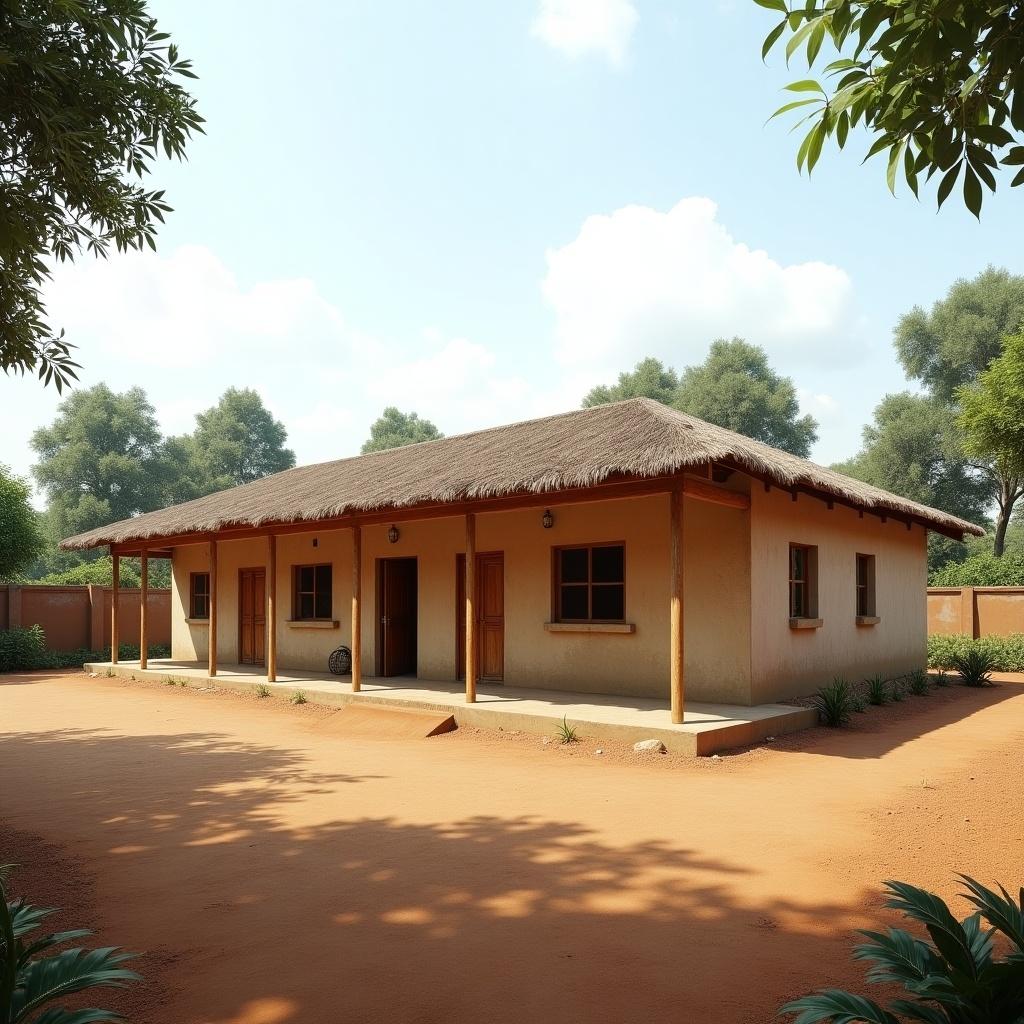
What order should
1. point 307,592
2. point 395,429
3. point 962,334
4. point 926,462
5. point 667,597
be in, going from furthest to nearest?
point 395,429 → point 926,462 → point 962,334 → point 307,592 → point 667,597

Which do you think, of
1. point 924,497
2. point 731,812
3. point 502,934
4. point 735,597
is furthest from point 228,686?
point 924,497

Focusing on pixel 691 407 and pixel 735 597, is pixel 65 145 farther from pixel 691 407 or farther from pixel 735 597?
pixel 691 407

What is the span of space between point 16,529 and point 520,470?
54.3 ft

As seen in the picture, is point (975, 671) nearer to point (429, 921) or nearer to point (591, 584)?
point (591, 584)

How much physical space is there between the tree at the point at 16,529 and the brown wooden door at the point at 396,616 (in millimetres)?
12013

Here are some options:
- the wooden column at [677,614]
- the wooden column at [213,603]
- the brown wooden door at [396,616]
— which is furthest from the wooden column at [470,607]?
the wooden column at [213,603]

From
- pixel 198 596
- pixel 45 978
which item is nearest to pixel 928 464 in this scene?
pixel 198 596

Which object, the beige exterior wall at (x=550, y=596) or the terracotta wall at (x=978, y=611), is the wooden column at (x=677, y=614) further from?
the terracotta wall at (x=978, y=611)

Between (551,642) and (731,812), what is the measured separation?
5836 millimetres

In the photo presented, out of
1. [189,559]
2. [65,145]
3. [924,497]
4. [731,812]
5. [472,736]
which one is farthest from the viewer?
[924,497]

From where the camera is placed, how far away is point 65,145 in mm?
4734

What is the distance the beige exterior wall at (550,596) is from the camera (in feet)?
33.7

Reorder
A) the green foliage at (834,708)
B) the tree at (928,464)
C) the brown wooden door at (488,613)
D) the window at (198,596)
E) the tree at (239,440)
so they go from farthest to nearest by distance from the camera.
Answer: the tree at (239,440) < the tree at (928,464) < the window at (198,596) < the brown wooden door at (488,613) < the green foliage at (834,708)

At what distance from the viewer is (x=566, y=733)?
29.2 ft
